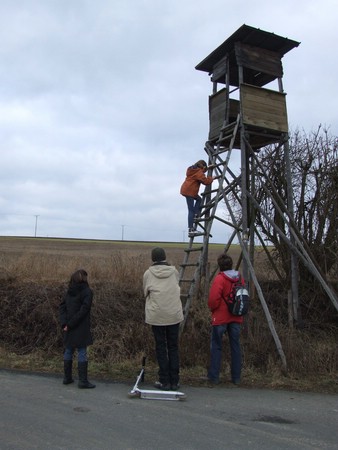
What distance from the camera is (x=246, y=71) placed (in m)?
11.4

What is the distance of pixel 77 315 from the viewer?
656 cm

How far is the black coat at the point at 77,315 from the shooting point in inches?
258

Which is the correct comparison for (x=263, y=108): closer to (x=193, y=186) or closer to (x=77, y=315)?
(x=193, y=186)

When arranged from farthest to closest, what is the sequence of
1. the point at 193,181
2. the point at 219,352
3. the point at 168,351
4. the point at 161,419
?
the point at 193,181, the point at 219,352, the point at 168,351, the point at 161,419

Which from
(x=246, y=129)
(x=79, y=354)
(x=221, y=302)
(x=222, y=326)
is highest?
(x=246, y=129)

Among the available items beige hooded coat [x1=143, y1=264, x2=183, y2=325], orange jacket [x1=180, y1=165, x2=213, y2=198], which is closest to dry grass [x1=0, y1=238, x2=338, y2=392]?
beige hooded coat [x1=143, y1=264, x2=183, y2=325]

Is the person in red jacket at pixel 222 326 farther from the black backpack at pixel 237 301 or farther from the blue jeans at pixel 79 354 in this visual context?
the blue jeans at pixel 79 354

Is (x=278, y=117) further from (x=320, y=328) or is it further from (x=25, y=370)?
(x=25, y=370)

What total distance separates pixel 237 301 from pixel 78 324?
242 cm

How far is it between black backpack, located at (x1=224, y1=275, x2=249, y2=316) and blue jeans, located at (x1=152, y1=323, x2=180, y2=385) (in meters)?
0.94

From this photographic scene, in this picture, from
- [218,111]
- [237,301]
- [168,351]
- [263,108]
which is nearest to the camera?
[168,351]

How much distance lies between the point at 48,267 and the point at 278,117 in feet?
22.9

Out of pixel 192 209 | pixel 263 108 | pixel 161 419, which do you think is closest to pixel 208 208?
pixel 192 209

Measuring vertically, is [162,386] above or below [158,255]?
below
